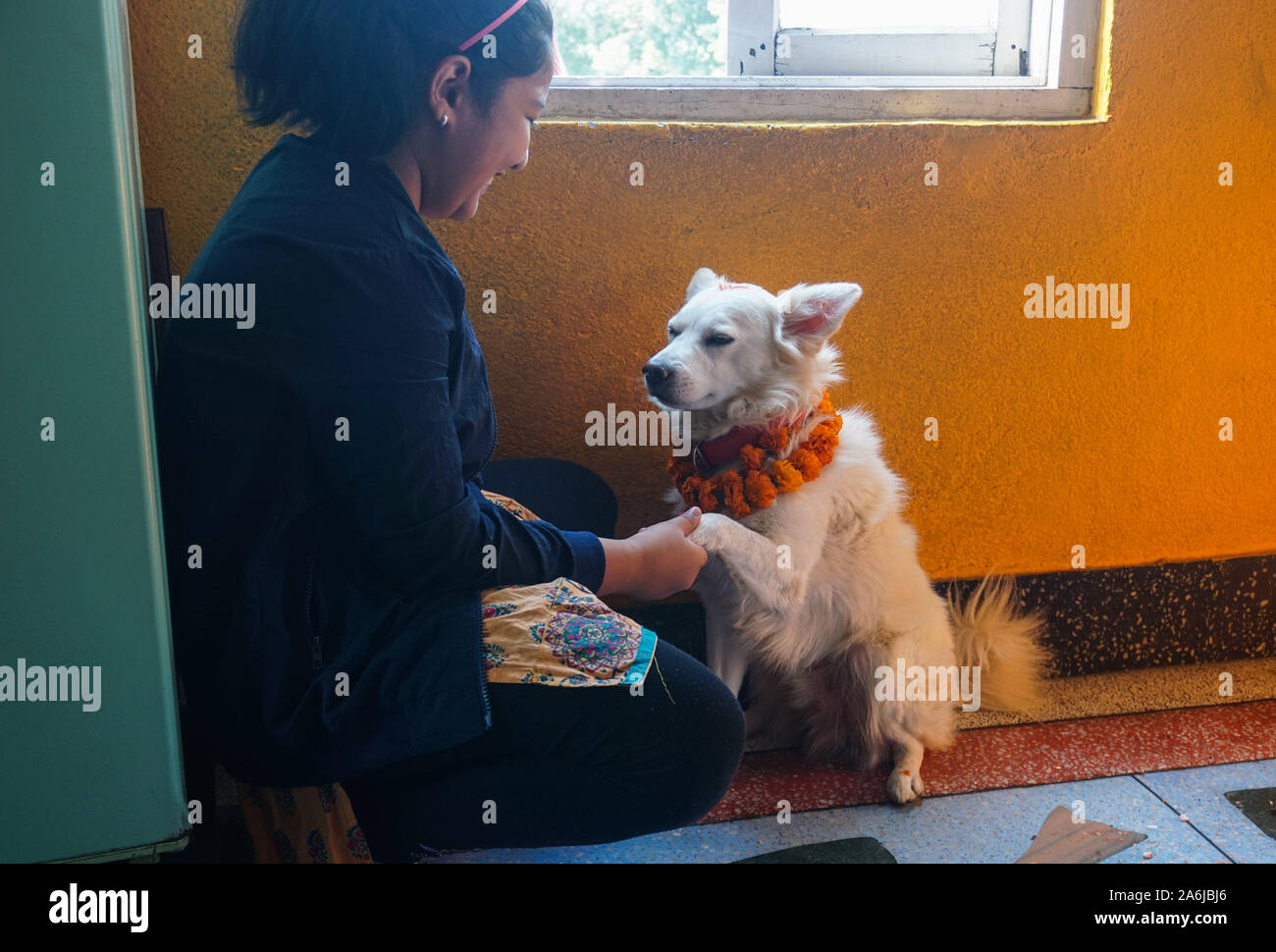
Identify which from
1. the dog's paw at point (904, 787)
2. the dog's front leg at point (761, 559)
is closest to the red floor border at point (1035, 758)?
the dog's paw at point (904, 787)

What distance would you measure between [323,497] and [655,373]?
0.78 meters

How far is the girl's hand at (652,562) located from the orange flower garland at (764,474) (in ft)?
1.28

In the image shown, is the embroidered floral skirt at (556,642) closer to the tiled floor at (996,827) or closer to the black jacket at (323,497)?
the black jacket at (323,497)

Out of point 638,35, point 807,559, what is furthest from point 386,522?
point 638,35

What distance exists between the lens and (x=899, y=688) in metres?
1.89

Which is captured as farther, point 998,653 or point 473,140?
point 998,653

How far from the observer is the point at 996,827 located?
5.58 feet

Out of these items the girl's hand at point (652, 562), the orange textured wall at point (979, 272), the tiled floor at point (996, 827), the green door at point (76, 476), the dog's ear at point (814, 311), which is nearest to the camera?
the green door at point (76, 476)

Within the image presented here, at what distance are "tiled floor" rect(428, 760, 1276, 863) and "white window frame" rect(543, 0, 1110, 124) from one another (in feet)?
4.66

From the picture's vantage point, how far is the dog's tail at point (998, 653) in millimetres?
2109

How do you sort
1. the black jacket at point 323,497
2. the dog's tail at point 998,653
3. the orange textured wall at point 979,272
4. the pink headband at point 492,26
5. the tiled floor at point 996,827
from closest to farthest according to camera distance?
1. the black jacket at point 323,497
2. the pink headband at point 492,26
3. the tiled floor at point 996,827
4. the orange textured wall at point 979,272
5. the dog's tail at point 998,653

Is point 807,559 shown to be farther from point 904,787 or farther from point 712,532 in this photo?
point 904,787
